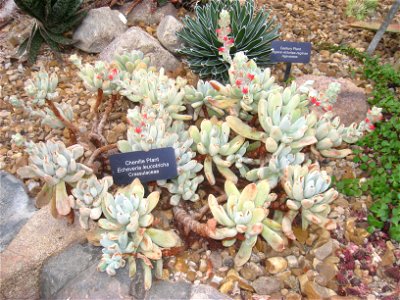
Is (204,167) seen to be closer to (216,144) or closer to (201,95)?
(216,144)

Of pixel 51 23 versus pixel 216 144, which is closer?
pixel 216 144

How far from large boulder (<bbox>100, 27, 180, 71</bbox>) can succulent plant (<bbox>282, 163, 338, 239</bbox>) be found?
158cm

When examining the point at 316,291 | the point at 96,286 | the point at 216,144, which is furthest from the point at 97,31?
the point at 316,291

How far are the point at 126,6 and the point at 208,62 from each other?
→ 113 centimetres

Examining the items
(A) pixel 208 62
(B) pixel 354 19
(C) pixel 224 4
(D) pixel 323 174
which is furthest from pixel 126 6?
(D) pixel 323 174

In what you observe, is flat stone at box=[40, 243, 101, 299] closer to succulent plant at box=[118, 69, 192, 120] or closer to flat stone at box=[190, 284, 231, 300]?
flat stone at box=[190, 284, 231, 300]

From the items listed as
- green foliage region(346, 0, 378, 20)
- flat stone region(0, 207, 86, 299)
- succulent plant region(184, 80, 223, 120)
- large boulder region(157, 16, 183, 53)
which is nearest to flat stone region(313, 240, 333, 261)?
succulent plant region(184, 80, 223, 120)

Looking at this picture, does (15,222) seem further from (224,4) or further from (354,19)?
(354,19)

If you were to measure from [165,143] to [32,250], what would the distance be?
826mm

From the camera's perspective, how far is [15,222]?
2.14 meters

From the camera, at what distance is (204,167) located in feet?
6.99

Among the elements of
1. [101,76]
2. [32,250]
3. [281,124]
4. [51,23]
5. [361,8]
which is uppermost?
[361,8]

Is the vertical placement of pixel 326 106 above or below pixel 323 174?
above

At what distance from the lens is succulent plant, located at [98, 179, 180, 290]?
70.2 inches
